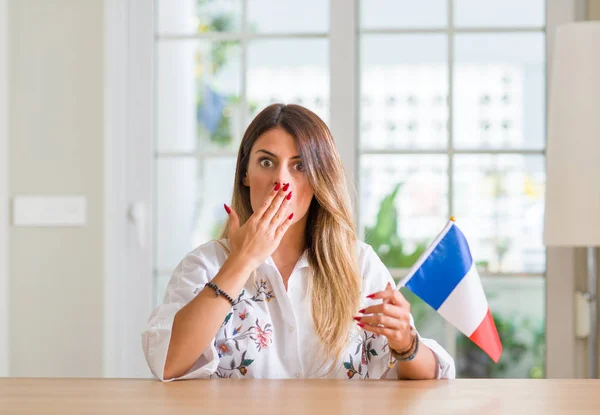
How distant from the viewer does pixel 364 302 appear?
1747mm

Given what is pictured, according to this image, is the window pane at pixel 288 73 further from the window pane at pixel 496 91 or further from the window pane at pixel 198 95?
the window pane at pixel 496 91

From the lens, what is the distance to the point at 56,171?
2.88 metres

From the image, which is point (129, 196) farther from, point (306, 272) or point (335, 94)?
point (306, 272)

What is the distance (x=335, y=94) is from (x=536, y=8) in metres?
0.82

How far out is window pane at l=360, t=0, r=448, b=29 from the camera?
117 inches

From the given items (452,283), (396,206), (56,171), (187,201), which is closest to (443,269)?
(452,283)

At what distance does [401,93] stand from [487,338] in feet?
5.25

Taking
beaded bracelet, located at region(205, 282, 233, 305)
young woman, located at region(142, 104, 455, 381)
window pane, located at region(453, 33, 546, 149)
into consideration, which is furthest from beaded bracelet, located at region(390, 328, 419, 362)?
window pane, located at region(453, 33, 546, 149)

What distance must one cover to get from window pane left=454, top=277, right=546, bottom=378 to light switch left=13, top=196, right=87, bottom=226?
147 cm

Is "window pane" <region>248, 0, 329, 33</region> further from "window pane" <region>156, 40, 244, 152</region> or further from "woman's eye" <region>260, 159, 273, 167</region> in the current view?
"woman's eye" <region>260, 159, 273, 167</region>

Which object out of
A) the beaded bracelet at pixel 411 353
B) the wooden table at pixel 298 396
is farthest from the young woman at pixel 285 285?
the wooden table at pixel 298 396

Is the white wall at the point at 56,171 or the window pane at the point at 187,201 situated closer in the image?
the white wall at the point at 56,171

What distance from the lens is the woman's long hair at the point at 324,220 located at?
167 centimetres

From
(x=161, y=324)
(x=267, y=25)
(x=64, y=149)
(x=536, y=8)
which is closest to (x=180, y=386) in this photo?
(x=161, y=324)
